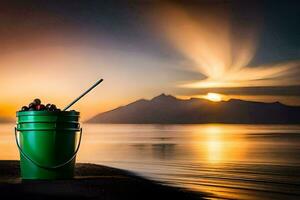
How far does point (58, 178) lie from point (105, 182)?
74cm

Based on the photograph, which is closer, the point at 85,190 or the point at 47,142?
the point at 85,190

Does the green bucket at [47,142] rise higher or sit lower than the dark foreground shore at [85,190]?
higher

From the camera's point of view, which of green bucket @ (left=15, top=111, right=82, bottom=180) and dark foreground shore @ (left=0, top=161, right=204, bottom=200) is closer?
dark foreground shore @ (left=0, top=161, right=204, bottom=200)

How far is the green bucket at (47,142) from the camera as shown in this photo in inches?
276

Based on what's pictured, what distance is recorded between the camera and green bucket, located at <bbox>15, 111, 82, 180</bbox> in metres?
7.02

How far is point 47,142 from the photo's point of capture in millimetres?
7051

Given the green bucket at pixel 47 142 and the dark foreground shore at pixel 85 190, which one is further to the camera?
the green bucket at pixel 47 142

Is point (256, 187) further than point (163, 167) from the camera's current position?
No

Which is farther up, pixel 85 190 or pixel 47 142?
pixel 47 142

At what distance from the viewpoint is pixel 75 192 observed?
20.1 feet

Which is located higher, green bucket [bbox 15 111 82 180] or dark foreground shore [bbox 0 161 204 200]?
green bucket [bbox 15 111 82 180]

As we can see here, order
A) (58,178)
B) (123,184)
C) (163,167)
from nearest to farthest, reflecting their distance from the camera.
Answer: (123,184) < (58,178) < (163,167)

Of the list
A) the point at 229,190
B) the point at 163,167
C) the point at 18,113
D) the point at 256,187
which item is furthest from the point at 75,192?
the point at 163,167

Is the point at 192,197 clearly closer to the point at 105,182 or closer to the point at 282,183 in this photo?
the point at 105,182
